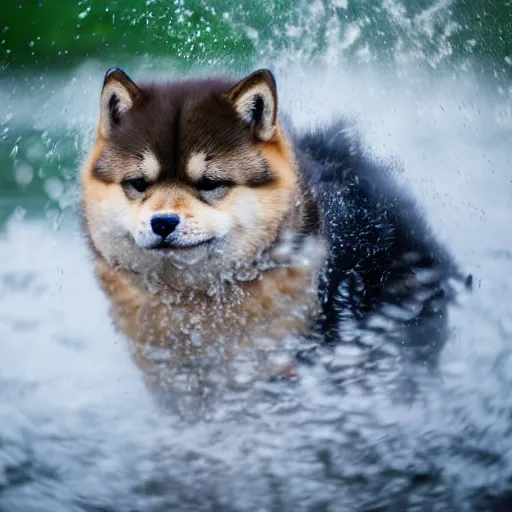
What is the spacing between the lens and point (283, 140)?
299cm

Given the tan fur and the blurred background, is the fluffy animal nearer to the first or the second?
the tan fur

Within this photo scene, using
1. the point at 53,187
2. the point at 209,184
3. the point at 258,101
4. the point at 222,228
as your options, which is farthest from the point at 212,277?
the point at 53,187

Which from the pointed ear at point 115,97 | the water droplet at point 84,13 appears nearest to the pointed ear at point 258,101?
the pointed ear at point 115,97

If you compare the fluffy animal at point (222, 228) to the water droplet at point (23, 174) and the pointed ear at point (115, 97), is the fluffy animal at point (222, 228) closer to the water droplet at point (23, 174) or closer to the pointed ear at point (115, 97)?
the pointed ear at point (115, 97)

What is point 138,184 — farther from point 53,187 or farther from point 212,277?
point 53,187

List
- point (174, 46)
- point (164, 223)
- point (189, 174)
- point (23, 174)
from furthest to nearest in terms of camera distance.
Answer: point (23, 174) < point (174, 46) < point (189, 174) < point (164, 223)

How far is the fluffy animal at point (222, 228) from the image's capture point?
270cm

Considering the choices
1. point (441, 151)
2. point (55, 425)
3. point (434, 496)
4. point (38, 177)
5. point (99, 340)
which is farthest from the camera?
point (38, 177)

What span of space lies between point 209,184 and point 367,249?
2.63 feet

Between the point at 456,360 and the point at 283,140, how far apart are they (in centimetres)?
109

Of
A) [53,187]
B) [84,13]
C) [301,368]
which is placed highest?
[84,13]

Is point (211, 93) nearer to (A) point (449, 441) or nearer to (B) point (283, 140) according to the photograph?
Answer: (B) point (283, 140)

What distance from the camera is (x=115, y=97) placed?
2.78 m

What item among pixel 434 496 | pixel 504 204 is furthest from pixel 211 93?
pixel 504 204
